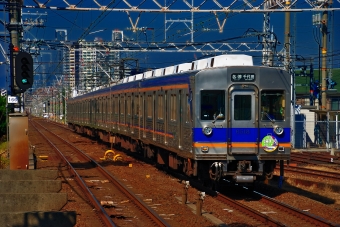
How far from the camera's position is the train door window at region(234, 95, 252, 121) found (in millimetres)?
13336

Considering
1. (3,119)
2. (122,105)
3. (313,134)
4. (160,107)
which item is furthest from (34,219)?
(3,119)

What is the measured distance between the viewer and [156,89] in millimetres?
18094

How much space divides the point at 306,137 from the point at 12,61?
19627 mm

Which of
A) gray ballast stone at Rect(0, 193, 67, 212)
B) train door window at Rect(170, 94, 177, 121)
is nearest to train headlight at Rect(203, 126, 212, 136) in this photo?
train door window at Rect(170, 94, 177, 121)

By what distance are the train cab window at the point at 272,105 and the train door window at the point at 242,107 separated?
301 mm

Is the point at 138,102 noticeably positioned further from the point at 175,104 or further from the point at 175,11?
the point at 175,104

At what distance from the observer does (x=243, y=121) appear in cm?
1332

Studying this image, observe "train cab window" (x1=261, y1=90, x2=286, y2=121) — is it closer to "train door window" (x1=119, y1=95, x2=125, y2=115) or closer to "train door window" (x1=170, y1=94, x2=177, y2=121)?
"train door window" (x1=170, y1=94, x2=177, y2=121)

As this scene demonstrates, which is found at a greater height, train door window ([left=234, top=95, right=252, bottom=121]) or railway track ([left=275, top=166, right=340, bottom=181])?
train door window ([left=234, top=95, right=252, bottom=121])

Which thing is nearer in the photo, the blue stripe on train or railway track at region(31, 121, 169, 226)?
railway track at region(31, 121, 169, 226)

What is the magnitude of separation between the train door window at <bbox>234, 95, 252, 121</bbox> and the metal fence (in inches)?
697

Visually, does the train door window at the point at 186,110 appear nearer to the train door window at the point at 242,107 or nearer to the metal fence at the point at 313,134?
the train door window at the point at 242,107

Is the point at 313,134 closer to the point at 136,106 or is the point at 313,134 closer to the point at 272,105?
the point at 136,106

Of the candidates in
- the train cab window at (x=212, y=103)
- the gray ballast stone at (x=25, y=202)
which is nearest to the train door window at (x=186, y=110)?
the train cab window at (x=212, y=103)
